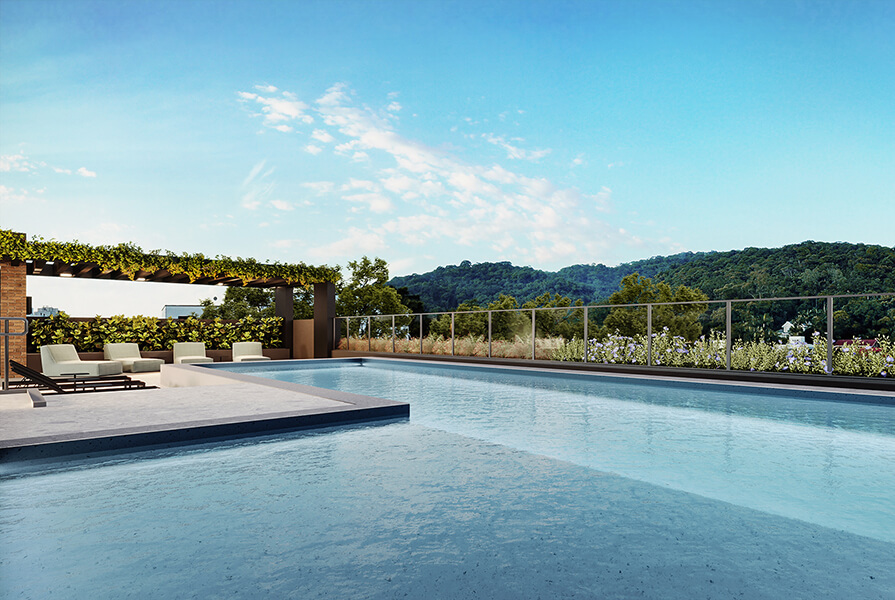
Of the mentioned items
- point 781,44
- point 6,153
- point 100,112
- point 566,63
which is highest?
point 781,44

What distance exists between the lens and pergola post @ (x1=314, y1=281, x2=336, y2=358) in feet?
53.1

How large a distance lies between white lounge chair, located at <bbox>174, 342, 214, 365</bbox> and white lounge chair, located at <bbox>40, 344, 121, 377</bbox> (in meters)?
2.54

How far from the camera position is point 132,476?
3572 millimetres

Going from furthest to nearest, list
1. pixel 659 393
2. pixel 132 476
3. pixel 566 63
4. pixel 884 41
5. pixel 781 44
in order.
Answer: pixel 884 41, pixel 781 44, pixel 566 63, pixel 659 393, pixel 132 476

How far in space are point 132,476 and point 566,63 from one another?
1897 centimetres

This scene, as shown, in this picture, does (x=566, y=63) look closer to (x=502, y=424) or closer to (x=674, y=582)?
(x=502, y=424)

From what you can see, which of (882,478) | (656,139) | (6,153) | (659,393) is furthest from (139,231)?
(656,139)

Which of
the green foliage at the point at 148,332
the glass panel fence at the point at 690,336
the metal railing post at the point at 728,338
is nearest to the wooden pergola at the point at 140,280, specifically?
the green foliage at the point at 148,332

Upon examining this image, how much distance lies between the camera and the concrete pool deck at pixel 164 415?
12.8 ft

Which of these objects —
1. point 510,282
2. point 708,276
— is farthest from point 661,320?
point 510,282

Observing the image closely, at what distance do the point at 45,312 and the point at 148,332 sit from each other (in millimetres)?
2081

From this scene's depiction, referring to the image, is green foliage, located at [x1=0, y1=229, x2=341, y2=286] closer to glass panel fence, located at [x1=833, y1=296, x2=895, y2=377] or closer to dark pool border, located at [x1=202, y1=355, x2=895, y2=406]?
dark pool border, located at [x1=202, y1=355, x2=895, y2=406]

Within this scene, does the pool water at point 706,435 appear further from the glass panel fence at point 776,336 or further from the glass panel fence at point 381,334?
the glass panel fence at point 381,334

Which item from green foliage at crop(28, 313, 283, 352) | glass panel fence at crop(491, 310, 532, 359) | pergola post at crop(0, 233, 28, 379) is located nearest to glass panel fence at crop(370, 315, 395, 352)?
green foliage at crop(28, 313, 283, 352)
